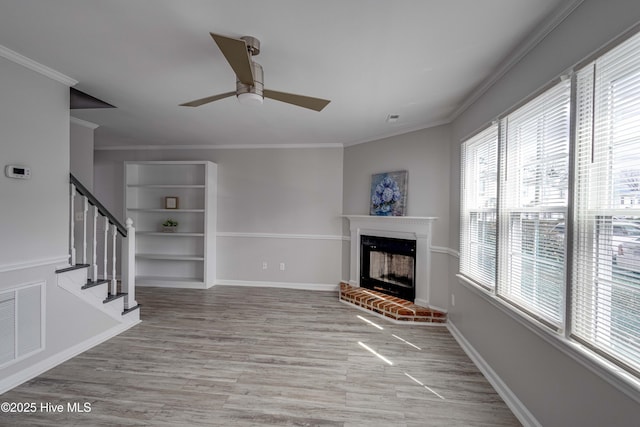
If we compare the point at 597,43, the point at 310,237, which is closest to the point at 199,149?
the point at 310,237

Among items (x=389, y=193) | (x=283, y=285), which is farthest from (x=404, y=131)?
(x=283, y=285)

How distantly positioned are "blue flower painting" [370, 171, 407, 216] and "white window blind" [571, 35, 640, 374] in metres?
2.54

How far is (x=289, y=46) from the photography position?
1.97 metres

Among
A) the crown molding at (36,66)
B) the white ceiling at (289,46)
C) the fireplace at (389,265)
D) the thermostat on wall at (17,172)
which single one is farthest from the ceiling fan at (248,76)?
the fireplace at (389,265)

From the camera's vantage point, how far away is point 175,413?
195 cm

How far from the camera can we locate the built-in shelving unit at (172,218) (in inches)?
196

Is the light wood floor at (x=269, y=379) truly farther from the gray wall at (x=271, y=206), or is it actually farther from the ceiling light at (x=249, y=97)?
the ceiling light at (x=249, y=97)

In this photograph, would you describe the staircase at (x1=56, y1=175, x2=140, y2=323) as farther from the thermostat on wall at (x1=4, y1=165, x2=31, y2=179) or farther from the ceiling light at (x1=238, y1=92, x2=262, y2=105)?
the ceiling light at (x1=238, y1=92, x2=262, y2=105)

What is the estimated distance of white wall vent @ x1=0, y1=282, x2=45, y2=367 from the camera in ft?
7.10

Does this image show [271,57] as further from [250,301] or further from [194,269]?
[194,269]

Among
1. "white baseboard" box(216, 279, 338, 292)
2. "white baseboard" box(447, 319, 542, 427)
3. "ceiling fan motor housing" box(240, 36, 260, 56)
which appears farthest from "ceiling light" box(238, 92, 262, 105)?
"white baseboard" box(216, 279, 338, 292)

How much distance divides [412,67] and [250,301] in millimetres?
3663

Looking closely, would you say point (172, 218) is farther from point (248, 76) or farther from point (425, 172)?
point (425, 172)

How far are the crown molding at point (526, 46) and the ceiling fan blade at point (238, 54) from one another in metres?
1.74
